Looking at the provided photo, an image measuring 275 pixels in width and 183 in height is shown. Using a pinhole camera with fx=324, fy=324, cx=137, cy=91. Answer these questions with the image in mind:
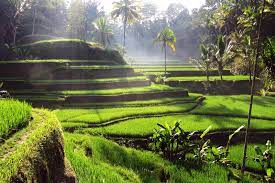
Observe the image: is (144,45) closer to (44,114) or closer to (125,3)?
(125,3)

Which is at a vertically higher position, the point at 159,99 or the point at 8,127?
the point at 8,127

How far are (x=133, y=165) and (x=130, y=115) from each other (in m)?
5.61

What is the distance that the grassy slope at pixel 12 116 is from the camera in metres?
4.09

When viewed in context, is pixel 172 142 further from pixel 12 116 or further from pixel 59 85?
pixel 59 85

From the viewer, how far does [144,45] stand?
6275cm

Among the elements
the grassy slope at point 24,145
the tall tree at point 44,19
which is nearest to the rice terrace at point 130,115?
the grassy slope at point 24,145

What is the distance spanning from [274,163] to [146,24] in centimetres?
6422

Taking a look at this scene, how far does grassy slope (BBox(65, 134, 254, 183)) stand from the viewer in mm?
7480

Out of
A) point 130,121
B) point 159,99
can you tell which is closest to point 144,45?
point 159,99

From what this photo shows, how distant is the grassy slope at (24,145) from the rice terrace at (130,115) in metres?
0.01

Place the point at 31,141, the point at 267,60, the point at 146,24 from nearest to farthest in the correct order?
1. the point at 31,141
2. the point at 267,60
3. the point at 146,24

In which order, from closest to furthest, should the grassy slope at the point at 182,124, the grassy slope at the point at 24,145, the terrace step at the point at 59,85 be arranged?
the grassy slope at the point at 24,145 → the grassy slope at the point at 182,124 → the terrace step at the point at 59,85

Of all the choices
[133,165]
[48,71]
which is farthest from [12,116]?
[48,71]

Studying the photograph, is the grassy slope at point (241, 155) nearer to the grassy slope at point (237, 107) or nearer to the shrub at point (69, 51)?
the grassy slope at point (237, 107)
